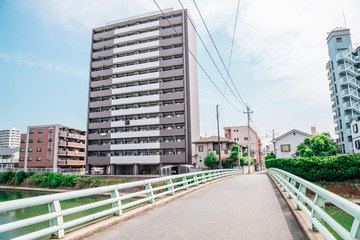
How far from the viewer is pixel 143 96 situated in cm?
4762

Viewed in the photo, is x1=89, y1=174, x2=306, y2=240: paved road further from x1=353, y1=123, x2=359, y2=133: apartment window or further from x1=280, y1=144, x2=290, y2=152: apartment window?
x1=280, y1=144, x2=290, y2=152: apartment window

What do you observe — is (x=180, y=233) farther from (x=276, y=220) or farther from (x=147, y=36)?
(x=147, y=36)

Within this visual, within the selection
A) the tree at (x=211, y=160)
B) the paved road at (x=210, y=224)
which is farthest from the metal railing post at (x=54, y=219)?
the tree at (x=211, y=160)

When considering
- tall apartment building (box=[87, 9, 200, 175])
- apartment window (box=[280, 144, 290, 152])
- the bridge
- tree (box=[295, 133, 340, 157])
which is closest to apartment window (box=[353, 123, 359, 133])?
tree (box=[295, 133, 340, 157])

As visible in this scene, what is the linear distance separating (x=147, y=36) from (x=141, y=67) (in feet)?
22.1

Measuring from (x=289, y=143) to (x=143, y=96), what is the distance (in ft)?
98.8

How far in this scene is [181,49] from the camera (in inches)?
1853

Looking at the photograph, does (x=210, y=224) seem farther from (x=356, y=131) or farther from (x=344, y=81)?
(x=344, y=81)

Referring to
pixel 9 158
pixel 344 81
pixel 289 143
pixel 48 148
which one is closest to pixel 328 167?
pixel 289 143

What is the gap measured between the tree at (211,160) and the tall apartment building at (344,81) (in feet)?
82.9

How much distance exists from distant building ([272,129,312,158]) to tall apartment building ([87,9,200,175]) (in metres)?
16.5

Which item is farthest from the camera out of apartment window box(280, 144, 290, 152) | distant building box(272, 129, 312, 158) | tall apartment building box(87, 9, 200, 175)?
apartment window box(280, 144, 290, 152)

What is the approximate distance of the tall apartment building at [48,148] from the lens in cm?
5781

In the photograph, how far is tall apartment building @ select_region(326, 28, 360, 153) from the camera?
46719mm
